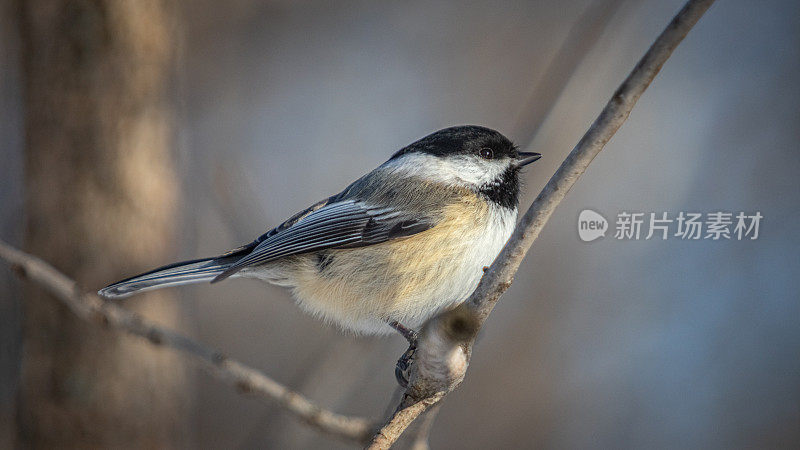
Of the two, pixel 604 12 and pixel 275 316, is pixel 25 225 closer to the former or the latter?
pixel 275 316

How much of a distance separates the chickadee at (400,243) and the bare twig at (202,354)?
181 millimetres

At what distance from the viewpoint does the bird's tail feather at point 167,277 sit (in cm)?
143

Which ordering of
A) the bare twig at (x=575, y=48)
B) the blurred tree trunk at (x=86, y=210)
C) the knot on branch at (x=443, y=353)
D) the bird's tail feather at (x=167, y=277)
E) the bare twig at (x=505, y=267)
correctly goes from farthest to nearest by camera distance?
the blurred tree trunk at (x=86, y=210), the bird's tail feather at (x=167, y=277), the bare twig at (x=575, y=48), the knot on branch at (x=443, y=353), the bare twig at (x=505, y=267)

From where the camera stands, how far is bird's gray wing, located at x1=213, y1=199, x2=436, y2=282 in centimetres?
151

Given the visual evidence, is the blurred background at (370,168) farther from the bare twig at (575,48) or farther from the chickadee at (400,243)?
the chickadee at (400,243)

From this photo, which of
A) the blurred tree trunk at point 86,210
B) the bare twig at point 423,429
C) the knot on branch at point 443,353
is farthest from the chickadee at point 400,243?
the blurred tree trunk at point 86,210

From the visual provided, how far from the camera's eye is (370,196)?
64.0 inches

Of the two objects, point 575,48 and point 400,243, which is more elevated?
point 575,48

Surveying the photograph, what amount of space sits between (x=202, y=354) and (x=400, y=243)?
0.57 metres

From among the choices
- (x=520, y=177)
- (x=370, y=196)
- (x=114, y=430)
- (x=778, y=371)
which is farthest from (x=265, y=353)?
(x=778, y=371)

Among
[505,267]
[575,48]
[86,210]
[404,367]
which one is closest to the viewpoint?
[505,267]

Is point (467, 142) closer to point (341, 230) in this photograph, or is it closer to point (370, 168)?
point (341, 230)

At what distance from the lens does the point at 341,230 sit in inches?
61.2

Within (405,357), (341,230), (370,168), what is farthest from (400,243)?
(370,168)
